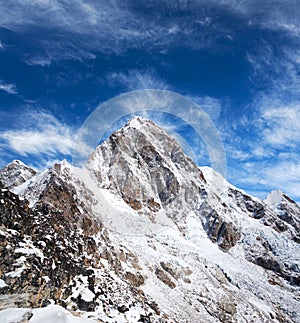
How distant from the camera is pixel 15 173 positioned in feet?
380

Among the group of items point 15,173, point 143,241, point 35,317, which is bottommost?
point 35,317

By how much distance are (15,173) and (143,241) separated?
7038 centimetres

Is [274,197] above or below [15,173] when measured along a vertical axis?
above

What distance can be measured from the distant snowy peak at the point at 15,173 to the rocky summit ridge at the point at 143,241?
530 millimetres

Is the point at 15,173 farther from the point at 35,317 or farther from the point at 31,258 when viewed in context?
the point at 35,317

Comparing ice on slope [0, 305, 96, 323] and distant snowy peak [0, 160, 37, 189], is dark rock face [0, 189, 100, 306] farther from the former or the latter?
distant snowy peak [0, 160, 37, 189]

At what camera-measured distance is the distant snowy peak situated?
11144cm

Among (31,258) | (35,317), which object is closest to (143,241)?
(31,258)

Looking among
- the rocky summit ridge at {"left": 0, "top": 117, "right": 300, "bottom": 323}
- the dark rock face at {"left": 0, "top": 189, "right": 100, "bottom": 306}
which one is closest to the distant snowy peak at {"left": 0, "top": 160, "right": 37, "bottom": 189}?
the rocky summit ridge at {"left": 0, "top": 117, "right": 300, "bottom": 323}

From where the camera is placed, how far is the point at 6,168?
118 metres

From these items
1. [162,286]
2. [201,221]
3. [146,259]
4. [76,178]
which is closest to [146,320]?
[162,286]

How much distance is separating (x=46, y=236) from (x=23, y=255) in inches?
277

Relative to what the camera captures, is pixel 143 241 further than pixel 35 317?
Yes

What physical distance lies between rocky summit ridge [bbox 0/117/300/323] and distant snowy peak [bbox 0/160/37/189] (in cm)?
53
